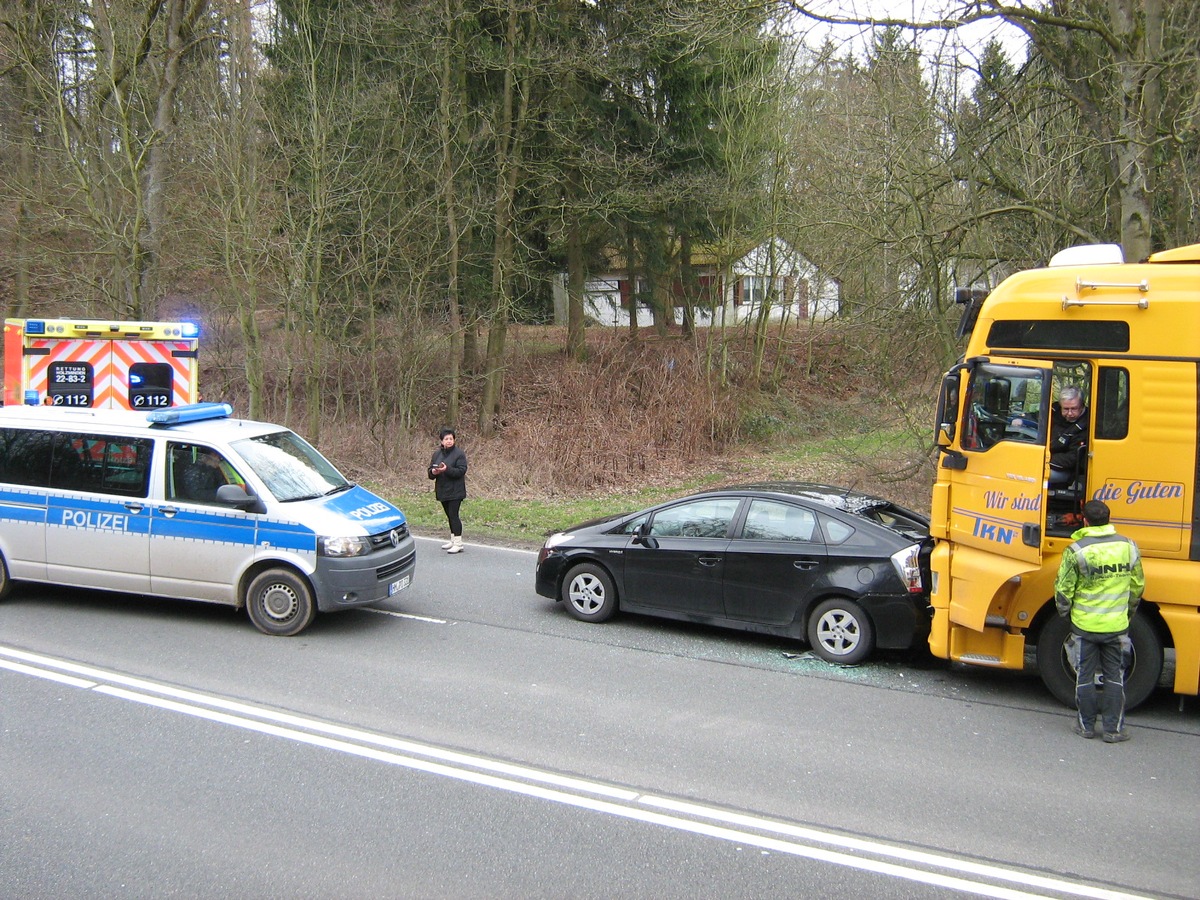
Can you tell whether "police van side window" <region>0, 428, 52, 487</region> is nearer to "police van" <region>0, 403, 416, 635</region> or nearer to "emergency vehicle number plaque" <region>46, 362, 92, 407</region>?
"police van" <region>0, 403, 416, 635</region>

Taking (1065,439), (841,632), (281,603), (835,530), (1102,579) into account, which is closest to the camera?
(1102,579)

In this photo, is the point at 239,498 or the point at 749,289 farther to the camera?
the point at 749,289

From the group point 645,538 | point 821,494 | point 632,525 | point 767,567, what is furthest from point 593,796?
point 821,494

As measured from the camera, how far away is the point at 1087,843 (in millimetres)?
5012

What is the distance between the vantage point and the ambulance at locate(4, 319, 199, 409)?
11.3 m

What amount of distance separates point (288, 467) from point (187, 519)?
3.45ft

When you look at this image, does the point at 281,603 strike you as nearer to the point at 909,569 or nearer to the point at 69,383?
the point at 69,383

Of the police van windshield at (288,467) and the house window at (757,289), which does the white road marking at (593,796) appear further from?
the house window at (757,289)

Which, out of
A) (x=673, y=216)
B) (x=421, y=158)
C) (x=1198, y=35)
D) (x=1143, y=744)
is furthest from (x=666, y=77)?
(x=1143, y=744)

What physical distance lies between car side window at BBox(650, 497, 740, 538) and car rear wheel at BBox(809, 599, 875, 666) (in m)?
1.18

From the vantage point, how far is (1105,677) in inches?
256

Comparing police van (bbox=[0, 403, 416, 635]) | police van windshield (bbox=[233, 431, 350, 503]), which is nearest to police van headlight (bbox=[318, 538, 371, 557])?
police van (bbox=[0, 403, 416, 635])

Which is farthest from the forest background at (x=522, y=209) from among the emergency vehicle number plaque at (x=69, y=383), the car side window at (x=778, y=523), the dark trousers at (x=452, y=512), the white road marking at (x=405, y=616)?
the car side window at (x=778, y=523)

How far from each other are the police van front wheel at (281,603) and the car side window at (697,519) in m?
3.34
